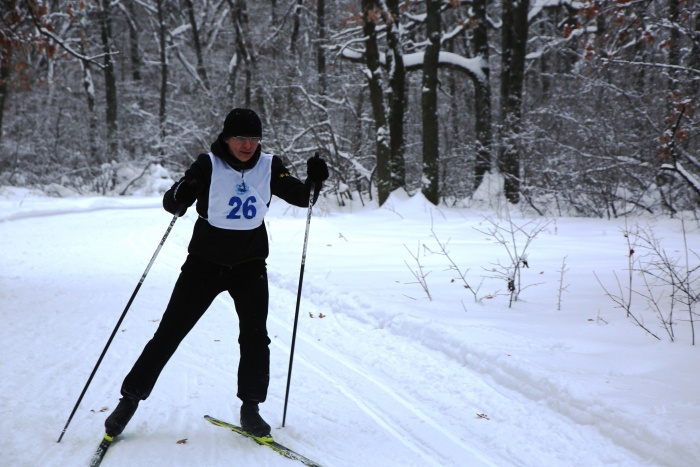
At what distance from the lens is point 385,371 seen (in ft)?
16.4

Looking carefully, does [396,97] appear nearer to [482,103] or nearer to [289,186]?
[482,103]

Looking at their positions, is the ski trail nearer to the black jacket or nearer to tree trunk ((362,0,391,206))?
the black jacket

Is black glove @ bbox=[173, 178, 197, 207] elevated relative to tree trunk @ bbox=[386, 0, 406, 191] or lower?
lower

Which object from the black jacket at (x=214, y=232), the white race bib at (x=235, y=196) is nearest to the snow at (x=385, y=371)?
the black jacket at (x=214, y=232)

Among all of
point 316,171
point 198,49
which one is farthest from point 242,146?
point 198,49

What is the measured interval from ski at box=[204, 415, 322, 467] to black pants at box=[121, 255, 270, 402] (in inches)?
8.3

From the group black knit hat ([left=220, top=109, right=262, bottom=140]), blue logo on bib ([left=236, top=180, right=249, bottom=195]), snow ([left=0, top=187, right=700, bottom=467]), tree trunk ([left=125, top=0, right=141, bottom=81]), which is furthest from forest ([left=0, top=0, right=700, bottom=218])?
blue logo on bib ([left=236, top=180, right=249, bottom=195])

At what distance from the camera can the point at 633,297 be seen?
6.35 metres

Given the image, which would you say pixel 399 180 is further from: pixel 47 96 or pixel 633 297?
pixel 47 96

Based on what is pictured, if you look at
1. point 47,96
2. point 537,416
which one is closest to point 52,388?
point 537,416

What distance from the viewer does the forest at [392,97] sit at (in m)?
9.84

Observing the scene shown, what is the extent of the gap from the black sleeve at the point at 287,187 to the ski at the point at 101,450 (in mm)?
1786

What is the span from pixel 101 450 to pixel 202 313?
3.12ft

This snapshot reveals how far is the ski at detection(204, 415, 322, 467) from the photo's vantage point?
3514 millimetres
